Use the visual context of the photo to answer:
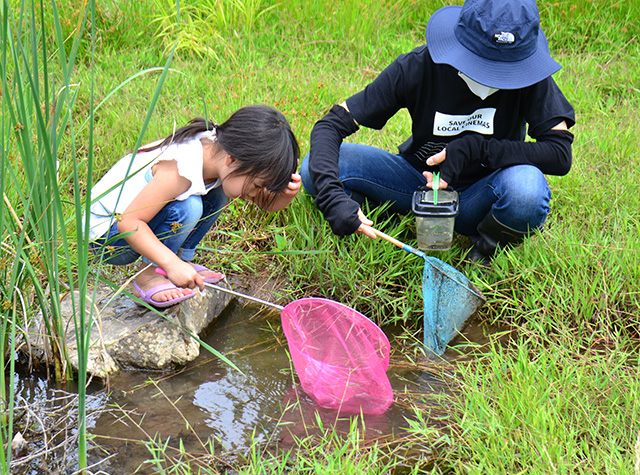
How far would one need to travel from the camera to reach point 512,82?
2250 mm

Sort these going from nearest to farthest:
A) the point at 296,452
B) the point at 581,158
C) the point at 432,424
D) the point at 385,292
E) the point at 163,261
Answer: the point at 296,452, the point at 432,424, the point at 163,261, the point at 385,292, the point at 581,158

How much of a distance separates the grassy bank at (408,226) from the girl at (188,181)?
0.44 ft

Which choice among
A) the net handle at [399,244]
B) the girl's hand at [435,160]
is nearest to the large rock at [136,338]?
the net handle at [399,244]

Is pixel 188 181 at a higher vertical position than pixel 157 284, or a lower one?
higher

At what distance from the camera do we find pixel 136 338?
2340 millimetres

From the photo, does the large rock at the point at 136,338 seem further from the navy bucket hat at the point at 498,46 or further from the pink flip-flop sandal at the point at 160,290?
the navy bucket hat at the point at 498,46

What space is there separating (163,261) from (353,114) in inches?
40.5

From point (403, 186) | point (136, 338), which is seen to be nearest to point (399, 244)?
point (403, 186)

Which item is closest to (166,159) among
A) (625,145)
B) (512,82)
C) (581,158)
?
(512,82)

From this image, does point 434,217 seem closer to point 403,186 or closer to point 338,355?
point 403,186

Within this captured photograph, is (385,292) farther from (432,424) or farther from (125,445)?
(125,445)

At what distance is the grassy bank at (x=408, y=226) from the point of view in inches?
70.6

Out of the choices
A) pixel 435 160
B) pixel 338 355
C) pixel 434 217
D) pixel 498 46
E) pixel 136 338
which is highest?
pixel 498 46

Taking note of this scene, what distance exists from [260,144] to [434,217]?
2.39ft
